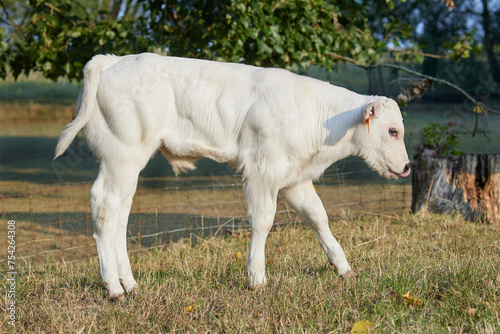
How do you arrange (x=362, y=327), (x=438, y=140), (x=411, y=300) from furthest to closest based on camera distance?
(x=438, y=140), (x=411, y=300), (x=362, y=327)

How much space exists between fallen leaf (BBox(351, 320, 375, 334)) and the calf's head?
1611 mm

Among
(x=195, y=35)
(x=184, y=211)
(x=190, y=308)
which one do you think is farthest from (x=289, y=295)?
(x=184, y=211)

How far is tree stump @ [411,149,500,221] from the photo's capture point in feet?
24.0

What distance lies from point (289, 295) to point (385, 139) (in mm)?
1561

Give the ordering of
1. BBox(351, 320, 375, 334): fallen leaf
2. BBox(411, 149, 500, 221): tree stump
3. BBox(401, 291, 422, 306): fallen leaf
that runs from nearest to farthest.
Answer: BBox(351, 320, 375, 334): fallen leaf → BBox(401, 291, 422, 306): fallen leaf → BBox(411, 149, 500, 221): tree stump

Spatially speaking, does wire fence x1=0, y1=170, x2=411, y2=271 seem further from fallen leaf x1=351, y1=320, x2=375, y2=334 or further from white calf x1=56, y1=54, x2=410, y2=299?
fallen leaf x1=351, y1=320, x2=375, y2=334

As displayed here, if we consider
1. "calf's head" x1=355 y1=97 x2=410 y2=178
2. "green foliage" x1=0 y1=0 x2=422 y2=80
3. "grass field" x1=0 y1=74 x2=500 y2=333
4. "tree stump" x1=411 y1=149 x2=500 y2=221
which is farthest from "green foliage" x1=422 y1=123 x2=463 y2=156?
"calf's head" x1=355 y1=97 x2=410 y2=178

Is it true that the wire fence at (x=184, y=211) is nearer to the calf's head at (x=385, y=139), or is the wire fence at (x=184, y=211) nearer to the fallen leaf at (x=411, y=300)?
the calf's head at (x=385, y=139)

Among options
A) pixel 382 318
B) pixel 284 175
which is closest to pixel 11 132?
pixel 284 175

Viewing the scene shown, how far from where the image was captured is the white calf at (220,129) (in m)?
4.22

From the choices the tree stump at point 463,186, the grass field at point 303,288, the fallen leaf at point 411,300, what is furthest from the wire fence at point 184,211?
the fallen leaf at point 411,300

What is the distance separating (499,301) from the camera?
3.55m

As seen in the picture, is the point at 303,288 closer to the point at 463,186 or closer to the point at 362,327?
the point at 362,327

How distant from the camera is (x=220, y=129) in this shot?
14.3 ft
